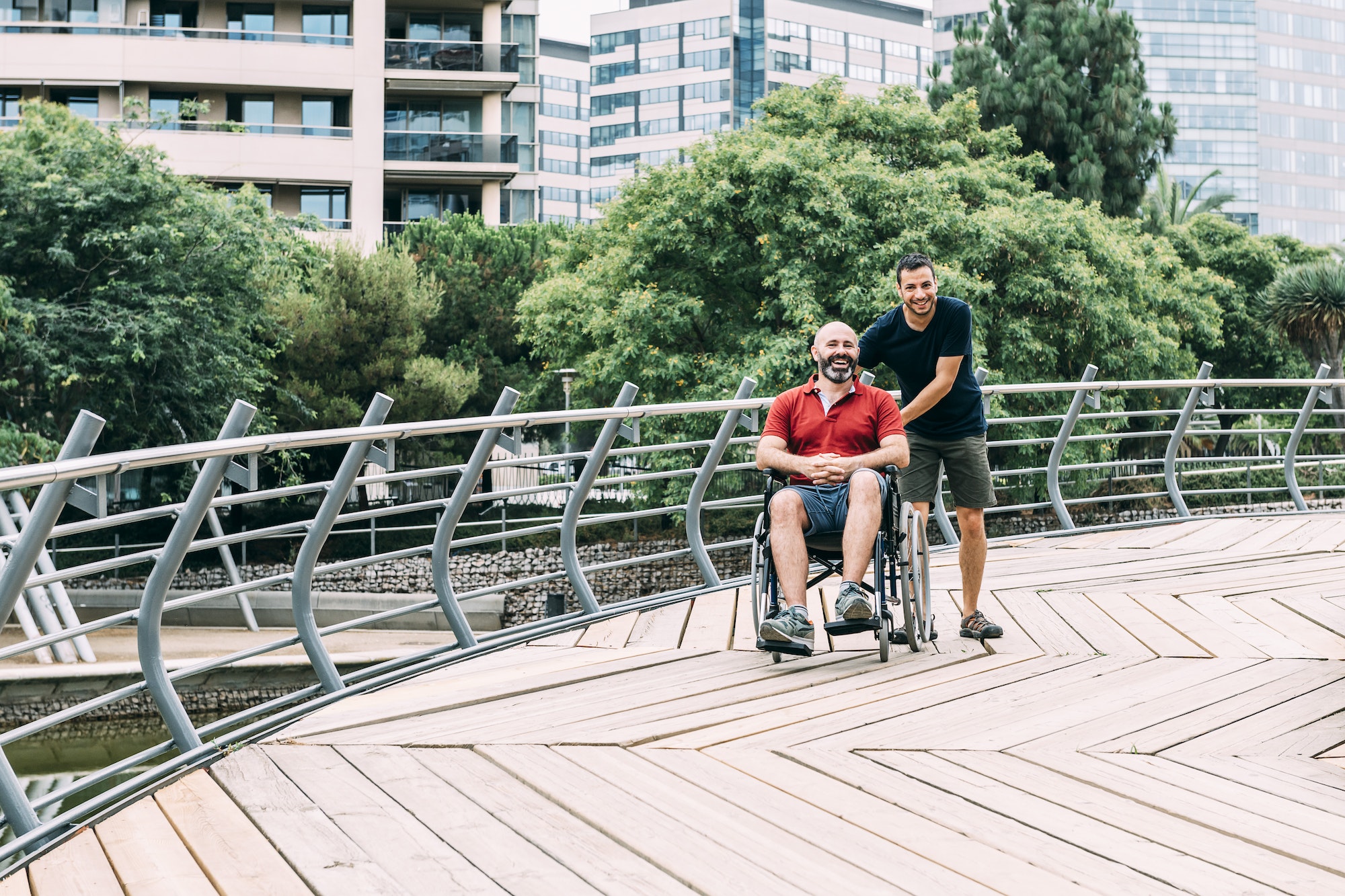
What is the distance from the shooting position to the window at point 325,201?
125 feet

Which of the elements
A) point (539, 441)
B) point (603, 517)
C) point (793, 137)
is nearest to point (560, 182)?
point (539, 441)

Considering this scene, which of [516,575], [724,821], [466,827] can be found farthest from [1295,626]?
[516,575]

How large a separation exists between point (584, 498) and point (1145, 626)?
7.65ft

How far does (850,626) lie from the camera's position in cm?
443

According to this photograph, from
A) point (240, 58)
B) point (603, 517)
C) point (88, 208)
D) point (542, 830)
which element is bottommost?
point (542, 830)

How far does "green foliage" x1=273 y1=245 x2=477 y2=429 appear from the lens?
27.1 meters

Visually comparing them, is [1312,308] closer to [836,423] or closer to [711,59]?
[836,423]

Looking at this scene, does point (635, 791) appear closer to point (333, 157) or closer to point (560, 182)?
point (333, 157)

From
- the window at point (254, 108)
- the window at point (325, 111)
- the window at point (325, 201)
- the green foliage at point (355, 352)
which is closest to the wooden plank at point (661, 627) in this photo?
the green foliage at point (355, 352)

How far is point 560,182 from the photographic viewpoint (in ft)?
329

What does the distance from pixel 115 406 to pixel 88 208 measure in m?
3.33

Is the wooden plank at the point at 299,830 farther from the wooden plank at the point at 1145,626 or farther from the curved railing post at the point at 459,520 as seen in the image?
the wooden plank at the point at 1145,626

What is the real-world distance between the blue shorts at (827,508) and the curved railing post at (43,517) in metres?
2.48

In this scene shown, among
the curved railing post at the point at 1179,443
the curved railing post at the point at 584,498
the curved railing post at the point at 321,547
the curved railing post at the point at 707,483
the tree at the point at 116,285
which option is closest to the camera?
the curved railing post at the point at 321,547
